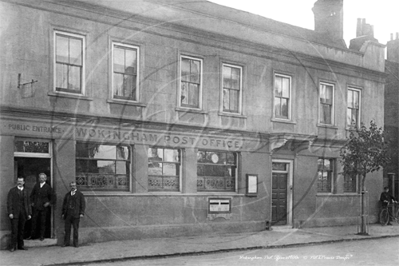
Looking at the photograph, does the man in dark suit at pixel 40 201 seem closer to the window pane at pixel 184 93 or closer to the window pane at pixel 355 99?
the window pane at pixel 184 93

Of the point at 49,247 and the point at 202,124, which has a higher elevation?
the point at 202,124

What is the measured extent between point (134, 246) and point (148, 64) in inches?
228

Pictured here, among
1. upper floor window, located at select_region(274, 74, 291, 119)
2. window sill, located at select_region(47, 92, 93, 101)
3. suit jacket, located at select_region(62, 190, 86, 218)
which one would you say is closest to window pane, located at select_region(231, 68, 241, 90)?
upper floor window, located at select_region(274, 74, 291, 119)

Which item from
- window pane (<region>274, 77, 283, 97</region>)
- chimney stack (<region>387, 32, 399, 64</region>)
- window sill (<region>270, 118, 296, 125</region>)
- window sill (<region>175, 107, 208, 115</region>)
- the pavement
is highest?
chimney stack (<region>387, 32, 399, 64</region>)

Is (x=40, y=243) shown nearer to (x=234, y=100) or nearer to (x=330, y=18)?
(x=234, y=100)

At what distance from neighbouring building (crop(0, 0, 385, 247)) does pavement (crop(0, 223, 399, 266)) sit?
0.71 m

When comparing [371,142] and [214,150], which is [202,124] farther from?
[371,142]

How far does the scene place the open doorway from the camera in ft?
45.0

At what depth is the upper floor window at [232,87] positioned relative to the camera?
60.3 ft

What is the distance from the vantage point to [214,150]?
17969mm

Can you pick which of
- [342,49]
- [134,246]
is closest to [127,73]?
[134,246]

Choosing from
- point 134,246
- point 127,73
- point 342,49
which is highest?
point 342,49

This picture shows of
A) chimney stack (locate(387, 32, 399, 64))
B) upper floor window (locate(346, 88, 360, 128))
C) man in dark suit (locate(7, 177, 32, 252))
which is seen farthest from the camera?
chimney stack (locate(387, 32, 399, 64))

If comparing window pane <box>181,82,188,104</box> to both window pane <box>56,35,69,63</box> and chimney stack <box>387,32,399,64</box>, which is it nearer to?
window pane <box>56,35,69,63</box>
